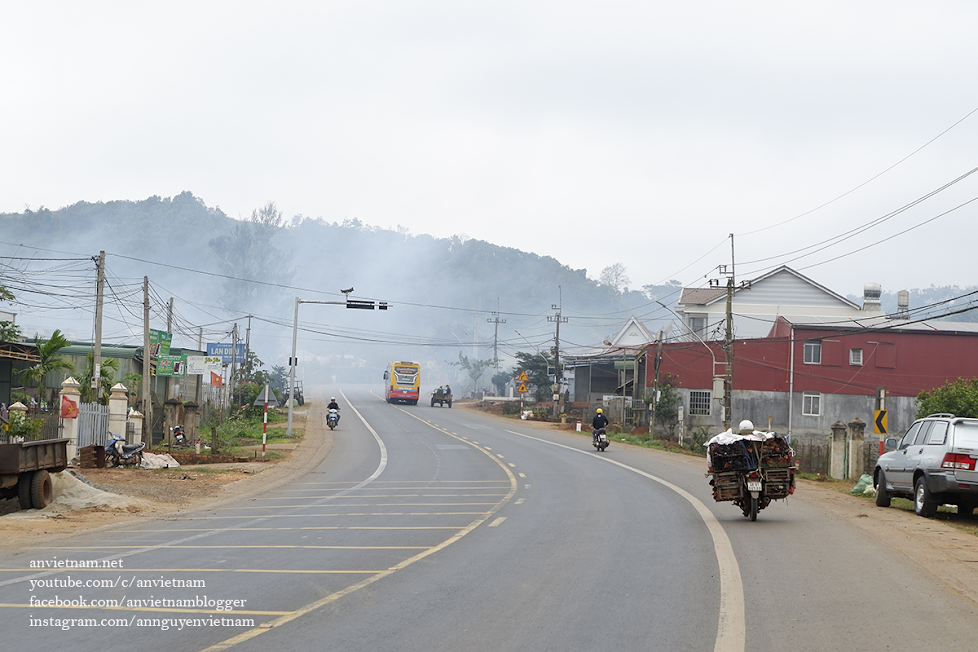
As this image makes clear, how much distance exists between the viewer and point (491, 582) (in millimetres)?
8680

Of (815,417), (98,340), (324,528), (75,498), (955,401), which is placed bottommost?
(75,498)

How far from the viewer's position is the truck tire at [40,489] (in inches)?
603

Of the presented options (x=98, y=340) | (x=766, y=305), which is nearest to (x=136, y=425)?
(x=98, y=340)

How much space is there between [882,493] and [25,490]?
658 inches

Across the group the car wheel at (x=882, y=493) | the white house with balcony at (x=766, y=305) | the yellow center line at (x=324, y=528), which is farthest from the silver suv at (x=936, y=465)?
the white house with balcony at (x=766, y=305)

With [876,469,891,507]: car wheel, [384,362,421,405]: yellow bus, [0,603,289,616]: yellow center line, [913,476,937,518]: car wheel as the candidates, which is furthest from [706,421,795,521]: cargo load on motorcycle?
[384,362,421,405]: yellow bus

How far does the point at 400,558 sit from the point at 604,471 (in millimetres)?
15646

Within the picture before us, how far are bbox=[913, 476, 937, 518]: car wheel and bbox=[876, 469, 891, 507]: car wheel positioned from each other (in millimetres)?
1633

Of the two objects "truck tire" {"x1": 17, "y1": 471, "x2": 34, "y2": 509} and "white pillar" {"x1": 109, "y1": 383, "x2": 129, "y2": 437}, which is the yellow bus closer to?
"white pillar" {"x1": 109, "y1": 383, "x2": 129, "y2": 437}

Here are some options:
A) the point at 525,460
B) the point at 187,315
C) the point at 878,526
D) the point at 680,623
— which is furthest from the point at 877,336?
the point at 187,315

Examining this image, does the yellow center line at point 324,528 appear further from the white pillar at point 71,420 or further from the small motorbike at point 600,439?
the small motorbike at point 600,439

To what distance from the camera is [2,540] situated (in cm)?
1173

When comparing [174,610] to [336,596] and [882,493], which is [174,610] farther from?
[882,493]

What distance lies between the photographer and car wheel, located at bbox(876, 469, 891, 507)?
1789cm
